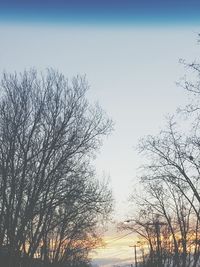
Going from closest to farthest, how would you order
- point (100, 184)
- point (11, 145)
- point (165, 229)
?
point (11, 145)
point (100, 184)
point (165, 229)

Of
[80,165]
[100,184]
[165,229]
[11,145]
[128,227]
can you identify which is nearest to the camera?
[11,145]

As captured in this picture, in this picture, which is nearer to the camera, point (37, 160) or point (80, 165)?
point (37, 160)

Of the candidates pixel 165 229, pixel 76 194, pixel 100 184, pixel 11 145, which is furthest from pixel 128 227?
pixel 11 145

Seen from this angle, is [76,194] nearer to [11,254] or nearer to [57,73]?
[11,254]

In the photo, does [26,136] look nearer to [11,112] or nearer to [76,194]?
[11,112]

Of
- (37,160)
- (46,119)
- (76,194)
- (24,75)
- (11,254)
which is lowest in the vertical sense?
(11,254)

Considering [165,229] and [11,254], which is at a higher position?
[165,229]

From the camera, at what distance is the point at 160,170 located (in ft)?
71.9

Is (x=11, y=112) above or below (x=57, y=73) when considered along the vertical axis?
below

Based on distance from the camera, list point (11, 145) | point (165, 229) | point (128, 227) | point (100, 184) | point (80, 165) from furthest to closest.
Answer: point (165, 229)
point (128, 227)
point (100, 184)
point (80, 165)
point (11, 145)

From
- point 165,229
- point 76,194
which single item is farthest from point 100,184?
point 165,229

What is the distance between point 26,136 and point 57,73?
3817mm

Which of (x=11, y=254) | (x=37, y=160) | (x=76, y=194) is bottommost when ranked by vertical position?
(x=11, y=254)

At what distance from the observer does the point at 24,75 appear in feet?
72.0
